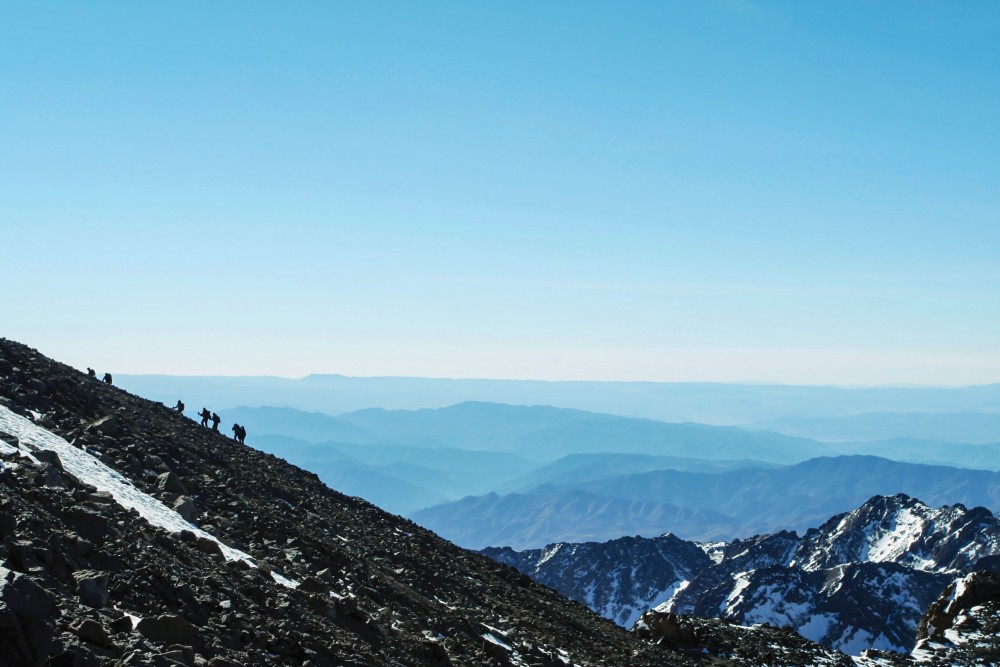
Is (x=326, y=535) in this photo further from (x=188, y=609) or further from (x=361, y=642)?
(x=188, y=609)

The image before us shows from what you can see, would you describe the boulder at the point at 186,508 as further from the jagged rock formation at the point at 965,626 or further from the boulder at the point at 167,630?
the jagged rock formation at the point at 965,626

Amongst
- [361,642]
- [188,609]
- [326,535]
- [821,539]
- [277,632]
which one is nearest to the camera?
[188,609]

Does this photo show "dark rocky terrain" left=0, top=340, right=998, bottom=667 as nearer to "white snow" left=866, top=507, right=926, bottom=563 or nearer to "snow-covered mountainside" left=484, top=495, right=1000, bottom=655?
"snow-covered mountainside" left=484, top=495, right=1000, bottom=655

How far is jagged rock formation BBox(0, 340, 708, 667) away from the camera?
15148mm

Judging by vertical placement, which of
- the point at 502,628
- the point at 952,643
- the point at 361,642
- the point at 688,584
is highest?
the point at 361,642

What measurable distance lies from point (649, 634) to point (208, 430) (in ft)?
86.6

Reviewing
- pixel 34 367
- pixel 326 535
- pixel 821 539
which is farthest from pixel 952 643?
pixel 821 539

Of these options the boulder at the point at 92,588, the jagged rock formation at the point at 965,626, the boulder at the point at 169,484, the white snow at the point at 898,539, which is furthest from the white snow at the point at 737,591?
the boulder at the point at 92,588

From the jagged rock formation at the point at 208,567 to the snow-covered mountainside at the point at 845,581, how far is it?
229 feet

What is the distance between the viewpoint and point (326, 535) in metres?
36.2

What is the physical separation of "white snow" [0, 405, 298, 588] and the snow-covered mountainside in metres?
82.8

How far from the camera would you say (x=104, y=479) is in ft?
88.5

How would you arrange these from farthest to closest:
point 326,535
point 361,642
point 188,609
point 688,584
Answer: point 688,584, point 326,535, point 361,642, point 188,609

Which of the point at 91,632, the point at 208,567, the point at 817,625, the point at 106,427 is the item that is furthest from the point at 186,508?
the point at 817,625
